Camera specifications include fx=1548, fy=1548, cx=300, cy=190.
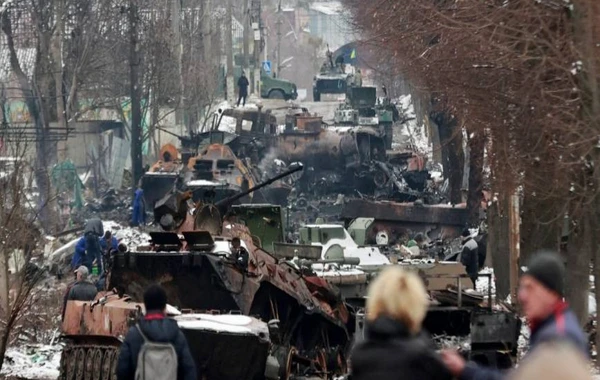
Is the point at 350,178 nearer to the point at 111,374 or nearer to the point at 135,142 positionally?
the point at 135,142

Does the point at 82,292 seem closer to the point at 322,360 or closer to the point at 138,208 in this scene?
the point at 322,360

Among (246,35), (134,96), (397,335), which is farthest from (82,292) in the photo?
(246,35)

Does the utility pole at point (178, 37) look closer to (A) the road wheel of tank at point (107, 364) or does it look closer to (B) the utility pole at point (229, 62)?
(B) the utility pole at point (229, 62)

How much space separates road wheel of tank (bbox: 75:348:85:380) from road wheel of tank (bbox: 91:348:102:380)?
0.11 metres

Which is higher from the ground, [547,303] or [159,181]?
[547,303]

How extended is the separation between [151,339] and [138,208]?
108 ft

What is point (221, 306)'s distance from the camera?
17.1 metres

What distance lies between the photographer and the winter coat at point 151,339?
9.40 m

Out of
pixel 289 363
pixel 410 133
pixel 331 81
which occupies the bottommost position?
pixel 289 363

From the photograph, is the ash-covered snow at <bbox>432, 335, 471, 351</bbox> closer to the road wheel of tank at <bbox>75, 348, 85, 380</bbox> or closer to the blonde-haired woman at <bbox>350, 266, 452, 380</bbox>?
the road wheel of tank at <bbox>75, 348, 85, 380</bbox>

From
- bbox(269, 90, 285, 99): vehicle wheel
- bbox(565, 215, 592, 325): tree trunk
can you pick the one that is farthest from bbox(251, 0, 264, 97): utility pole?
bbox(565, 215, 592, 325): tree trunk

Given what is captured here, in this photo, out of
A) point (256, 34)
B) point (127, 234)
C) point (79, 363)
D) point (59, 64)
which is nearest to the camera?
point (79, 363)

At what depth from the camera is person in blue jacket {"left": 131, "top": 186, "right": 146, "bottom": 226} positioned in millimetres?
41938

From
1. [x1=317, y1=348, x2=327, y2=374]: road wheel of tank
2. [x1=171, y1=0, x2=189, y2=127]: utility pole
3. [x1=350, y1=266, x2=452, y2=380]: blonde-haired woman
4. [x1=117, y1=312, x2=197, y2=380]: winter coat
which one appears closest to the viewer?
[x1=350, y1=266, x2=452, y2=380]: blonde-haired woman
